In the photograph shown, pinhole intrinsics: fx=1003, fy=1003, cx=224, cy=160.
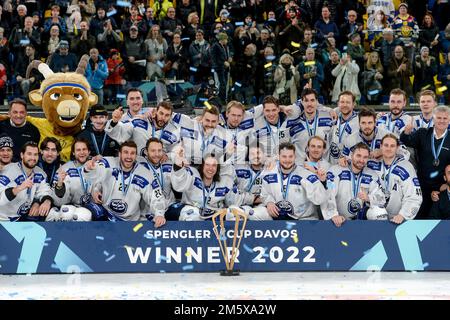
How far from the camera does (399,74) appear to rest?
15672 millimetres

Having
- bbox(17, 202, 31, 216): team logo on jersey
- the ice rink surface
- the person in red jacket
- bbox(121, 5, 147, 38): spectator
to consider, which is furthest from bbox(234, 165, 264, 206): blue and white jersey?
bbox(121, 5, 147, 38): spectator

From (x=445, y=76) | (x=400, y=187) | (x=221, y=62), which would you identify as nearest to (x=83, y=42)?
(x=221, y=62)

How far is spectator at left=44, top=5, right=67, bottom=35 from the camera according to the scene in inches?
669

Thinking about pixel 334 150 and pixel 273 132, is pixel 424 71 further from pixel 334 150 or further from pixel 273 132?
pixel 273 132

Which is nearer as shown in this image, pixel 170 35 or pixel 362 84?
pixel 362 84

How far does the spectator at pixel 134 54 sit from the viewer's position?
15.9 m

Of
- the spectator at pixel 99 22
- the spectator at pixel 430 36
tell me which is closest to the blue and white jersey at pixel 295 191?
the spectator at pixel 430 36

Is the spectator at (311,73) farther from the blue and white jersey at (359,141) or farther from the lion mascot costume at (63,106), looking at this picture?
the lion mascot costume at (63,106)

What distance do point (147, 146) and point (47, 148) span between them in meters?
1.21

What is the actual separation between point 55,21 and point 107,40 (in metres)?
1.07

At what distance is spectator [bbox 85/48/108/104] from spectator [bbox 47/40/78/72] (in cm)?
27
